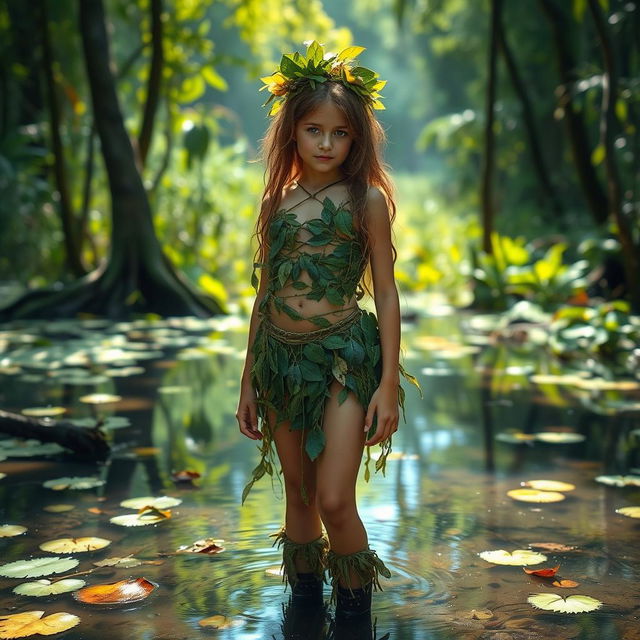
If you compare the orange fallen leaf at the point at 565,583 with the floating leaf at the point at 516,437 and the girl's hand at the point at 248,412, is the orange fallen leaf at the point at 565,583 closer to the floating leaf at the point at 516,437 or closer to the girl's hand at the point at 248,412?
the girl's hand at the point at 248,412

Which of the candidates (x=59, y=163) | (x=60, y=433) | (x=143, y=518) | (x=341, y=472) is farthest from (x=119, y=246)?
(x=341, y=472)

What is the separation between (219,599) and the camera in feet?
9.01

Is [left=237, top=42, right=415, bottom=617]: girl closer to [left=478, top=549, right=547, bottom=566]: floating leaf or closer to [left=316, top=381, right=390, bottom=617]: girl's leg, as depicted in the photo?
[left=316, top=381, right=390, bottom=617]: girl's leg

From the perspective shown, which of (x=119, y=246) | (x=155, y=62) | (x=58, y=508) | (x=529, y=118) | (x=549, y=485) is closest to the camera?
(x=58, y=508)

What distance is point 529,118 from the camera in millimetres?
11617

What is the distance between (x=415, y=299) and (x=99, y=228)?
427 cm

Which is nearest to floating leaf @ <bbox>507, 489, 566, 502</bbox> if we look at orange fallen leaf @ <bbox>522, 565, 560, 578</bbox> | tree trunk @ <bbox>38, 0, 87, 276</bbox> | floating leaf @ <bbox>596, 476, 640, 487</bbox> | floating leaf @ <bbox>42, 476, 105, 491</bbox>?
floating leaf @ <bbox>596, 476, 640, 487</bbox>

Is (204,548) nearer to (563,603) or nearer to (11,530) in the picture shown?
(11,530)

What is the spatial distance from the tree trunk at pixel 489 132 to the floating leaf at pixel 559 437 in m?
6.01

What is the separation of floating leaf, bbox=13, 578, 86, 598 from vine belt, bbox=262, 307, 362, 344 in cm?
85

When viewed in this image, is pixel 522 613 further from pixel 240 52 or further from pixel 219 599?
pixel 240 52

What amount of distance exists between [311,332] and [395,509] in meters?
1.07

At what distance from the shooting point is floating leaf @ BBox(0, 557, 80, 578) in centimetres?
290

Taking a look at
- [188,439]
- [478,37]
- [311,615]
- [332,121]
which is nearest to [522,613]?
[311,615]
